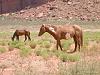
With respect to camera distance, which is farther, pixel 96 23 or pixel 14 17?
pixel 14 17

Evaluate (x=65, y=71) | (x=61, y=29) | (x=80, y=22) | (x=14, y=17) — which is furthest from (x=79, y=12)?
(x=65, y=71)

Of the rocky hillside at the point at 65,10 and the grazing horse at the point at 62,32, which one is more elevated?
the grazing horse at the point at 62,32

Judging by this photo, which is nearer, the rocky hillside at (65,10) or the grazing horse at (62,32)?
the grazing horse at (62,32)

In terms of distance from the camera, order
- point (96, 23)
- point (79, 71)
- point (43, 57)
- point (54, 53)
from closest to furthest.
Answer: point (79, 71) < point (43, 57) < point (54, 53) < point (96, 23)

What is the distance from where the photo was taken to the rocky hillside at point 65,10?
234 ft

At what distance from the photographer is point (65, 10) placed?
245ft

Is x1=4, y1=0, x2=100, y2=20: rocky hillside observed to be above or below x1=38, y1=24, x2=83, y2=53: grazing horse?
below

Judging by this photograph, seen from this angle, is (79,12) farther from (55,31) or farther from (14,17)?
(55,31)

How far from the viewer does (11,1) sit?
85.0 meters

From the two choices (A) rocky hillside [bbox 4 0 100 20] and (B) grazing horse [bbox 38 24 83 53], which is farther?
(A) rocky hillside [bbox 4 0 100 20]

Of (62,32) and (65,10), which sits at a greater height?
(62,32)

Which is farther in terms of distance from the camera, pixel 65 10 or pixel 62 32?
pixel 65 10

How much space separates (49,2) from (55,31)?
59721 millimetres

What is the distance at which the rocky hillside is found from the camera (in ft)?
234
